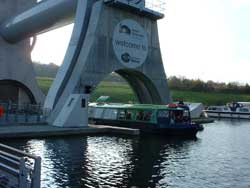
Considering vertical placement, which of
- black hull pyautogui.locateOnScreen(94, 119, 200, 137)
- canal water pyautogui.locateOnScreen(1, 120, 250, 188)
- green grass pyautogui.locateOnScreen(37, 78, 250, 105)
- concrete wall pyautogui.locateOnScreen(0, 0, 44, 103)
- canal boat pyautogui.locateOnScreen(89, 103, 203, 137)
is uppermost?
concrete wall pyautogui.locateOnScreen(0, 0, 44, 103)

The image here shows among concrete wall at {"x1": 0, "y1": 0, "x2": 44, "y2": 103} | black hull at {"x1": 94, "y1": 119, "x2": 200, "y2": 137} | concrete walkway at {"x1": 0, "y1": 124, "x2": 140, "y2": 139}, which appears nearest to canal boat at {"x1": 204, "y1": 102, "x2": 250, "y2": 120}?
concrete wall at {"x1": 0, "y1": 0, "x2": 44, "y2": 103}

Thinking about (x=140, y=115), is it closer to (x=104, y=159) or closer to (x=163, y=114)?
(x=163, y=114)

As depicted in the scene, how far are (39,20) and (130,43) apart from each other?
373 inches

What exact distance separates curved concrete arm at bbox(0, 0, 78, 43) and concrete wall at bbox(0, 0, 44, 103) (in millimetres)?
1233

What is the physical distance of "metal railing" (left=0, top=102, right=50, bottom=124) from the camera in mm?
30797

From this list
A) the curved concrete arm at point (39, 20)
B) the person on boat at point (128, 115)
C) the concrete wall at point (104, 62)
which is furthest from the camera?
the person on boat at point (128, 115)

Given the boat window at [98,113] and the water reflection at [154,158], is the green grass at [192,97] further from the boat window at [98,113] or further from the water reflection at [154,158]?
the water reflection at [154,158]

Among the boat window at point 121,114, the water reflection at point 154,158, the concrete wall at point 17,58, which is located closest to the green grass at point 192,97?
the concrete wall at point 17,58

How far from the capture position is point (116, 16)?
36500 millimetres

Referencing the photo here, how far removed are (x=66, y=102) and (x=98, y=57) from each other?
18.4 feet

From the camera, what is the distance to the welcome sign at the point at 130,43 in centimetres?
3669

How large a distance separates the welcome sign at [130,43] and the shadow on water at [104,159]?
1139 cm

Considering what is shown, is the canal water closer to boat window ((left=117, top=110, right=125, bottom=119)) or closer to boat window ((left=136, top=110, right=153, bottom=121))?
boat window ((left=136, top=110, right=153, bottom=121))

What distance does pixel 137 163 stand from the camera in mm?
17875
